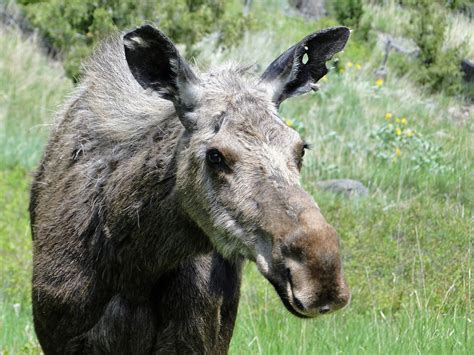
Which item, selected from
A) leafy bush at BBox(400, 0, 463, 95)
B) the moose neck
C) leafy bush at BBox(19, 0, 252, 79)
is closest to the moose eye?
the moose neck

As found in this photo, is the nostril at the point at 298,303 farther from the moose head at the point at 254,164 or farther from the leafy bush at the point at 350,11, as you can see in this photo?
the leafy bush at the point at 350,11

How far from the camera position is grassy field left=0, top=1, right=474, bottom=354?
6.77 m

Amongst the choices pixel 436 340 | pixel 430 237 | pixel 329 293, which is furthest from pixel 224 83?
pixel 430 237

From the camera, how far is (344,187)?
12.3 metres

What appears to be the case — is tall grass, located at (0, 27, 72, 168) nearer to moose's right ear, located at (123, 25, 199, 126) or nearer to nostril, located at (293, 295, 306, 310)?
moose's right ear, located at (123, 25, 199, 126)

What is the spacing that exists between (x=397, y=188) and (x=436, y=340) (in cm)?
609

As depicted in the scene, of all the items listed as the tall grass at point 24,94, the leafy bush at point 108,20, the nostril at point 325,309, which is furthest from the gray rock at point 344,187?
the nostril at point 325,309

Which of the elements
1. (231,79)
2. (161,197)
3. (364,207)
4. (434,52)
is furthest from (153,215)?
(434,52)

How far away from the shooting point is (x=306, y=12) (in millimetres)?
25719

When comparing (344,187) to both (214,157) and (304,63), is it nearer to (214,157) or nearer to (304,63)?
(304,63)

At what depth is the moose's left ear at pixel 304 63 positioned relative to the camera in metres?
4.99

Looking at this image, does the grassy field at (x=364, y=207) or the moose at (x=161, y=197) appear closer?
the moose at (x=161, y=197)

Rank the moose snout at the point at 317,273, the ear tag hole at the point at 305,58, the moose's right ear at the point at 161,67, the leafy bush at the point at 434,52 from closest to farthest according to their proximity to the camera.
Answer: the moose snout at the point at 317,273, the moose's right ear at the point at 161,67, the ear tag hole at the point at 305,58, the leafy bush at the point at 434,52

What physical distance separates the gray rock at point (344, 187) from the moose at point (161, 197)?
6.76 meters
